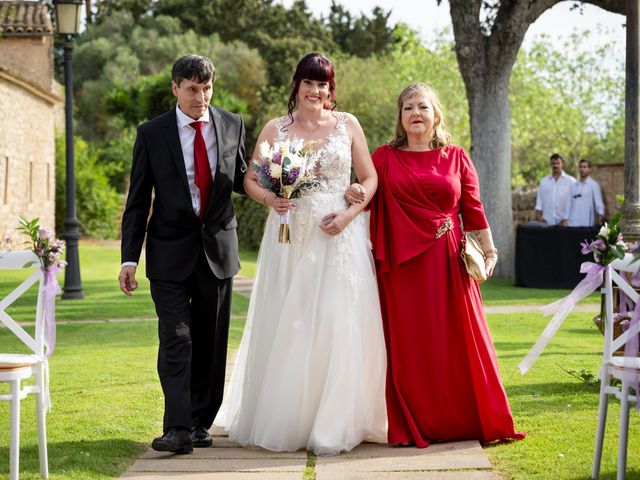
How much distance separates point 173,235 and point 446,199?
166 centimetres

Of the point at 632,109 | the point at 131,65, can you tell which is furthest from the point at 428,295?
the point at 131,65

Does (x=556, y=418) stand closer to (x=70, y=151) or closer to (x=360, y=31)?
(x=70, y=151)

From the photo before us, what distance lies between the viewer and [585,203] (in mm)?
18625

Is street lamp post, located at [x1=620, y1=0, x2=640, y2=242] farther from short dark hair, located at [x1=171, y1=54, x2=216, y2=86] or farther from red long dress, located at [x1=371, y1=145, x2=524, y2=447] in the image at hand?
short dark hair, located at [x1=171, y1=54, x2=216, y2=86]

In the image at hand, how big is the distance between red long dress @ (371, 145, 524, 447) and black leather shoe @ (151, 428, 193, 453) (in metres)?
1.20

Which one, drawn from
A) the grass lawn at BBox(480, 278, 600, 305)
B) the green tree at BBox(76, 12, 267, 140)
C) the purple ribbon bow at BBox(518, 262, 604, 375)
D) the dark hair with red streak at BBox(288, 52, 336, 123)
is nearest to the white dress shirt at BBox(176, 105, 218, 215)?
the dark hair with red streak at BBox(288, 52, 336, 123)

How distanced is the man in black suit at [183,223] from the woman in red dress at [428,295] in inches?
38.7

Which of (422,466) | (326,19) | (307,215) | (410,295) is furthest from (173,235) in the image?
(326,19)

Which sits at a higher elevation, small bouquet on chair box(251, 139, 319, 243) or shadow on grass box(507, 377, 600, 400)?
small bouquet on chair box(251, 139, 319, 243)

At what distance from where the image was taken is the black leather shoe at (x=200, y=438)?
5.99m

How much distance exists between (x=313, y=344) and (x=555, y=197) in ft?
44.2

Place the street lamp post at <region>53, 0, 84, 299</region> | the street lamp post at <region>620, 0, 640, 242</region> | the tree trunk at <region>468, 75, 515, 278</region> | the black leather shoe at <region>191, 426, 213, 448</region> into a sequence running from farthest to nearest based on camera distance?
1. the tree trunk at <region>468, 75, 515, 278</region>
2. the street lamp post at <region>53, 0, 84, 299</region>
3. the street lamp post at <region>620, 0, 640, 242</region>
4. the black leather shoe at <region>191, 426, 213, 448</region>

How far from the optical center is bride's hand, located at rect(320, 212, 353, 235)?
6031mm

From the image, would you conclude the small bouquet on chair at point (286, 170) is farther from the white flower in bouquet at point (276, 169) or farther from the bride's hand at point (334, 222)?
the bride's hand at point (334, 222)
